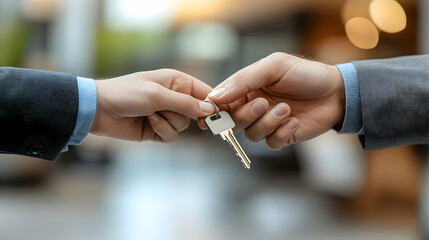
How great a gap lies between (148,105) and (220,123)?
24cm

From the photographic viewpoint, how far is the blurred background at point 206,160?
376 centimetres

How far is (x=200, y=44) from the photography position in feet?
23.7

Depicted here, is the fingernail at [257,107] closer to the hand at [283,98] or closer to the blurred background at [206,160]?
the hand at [283,98]

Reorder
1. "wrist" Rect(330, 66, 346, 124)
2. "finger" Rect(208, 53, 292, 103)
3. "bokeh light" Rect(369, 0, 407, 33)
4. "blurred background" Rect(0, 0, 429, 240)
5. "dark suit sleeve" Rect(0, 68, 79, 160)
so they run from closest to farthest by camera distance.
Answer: "dark suit sleeve" Rect(0, 68, 79, 160)
"finger" Rect(208, 53, 292, 103)
"wrist" Rect(330, 66, 346, 124)
"blurred background" Rect(0, 0, 429, 240)
"bokeh light" Rect(369, 0, 407, 33)

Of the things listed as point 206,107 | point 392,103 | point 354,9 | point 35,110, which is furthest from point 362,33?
point 35,110

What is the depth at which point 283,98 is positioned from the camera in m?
1.46

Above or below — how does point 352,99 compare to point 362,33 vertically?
above

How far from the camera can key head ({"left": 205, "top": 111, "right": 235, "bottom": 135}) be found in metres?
1.23

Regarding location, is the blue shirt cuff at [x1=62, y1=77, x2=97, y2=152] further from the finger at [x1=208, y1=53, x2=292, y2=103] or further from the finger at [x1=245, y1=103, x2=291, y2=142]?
the finger at [x1=245, y1=103, x2=291, y2=142]

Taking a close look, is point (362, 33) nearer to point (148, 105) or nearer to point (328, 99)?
point (328, 99)

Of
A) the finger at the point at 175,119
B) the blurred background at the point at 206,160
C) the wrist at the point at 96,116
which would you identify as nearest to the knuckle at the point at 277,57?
the finger at the point at 175,119

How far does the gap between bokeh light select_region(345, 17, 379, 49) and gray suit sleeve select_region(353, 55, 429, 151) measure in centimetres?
535

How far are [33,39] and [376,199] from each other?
5602mm

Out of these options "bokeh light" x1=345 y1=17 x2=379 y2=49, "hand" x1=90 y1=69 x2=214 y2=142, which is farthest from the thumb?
"bokeh light" x1=345 y1=17 x2=379 y2=49
